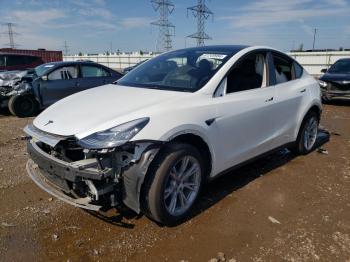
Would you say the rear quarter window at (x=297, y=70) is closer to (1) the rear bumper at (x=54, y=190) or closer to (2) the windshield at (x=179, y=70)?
(2) the windshield at (x=179, y=70)

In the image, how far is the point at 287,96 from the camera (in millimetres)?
4738

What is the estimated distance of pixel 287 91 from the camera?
188 inches

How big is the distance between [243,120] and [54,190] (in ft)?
7.10

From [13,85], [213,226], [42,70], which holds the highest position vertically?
[42,70]

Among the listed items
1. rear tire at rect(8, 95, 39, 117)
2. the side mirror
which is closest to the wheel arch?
the side mirror

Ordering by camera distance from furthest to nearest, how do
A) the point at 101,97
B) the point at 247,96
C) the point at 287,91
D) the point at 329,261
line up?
the point at 287,91
the point at 247,96
the point at 101,97
the point at 329,261

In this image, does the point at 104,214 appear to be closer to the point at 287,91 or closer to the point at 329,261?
the point at 329,261

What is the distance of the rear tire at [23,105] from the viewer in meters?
9.45

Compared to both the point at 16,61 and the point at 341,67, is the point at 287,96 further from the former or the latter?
the point at 16,61

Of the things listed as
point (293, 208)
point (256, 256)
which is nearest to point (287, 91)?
point (293, 208)

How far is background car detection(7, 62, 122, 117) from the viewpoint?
9.49 meters

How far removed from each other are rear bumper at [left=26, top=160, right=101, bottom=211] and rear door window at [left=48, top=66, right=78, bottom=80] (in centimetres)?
637

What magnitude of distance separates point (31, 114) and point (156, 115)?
25.3 feet

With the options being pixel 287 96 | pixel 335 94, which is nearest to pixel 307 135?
pixel 287 96
